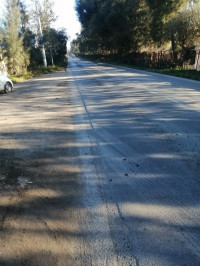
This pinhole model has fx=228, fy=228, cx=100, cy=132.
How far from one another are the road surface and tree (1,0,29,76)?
20021 mm

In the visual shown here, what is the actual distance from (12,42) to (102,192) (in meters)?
24.2

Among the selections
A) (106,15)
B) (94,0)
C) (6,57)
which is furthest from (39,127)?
(94,0)

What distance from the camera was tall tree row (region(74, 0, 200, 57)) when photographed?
22.0 metres

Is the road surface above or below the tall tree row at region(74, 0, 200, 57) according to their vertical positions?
below

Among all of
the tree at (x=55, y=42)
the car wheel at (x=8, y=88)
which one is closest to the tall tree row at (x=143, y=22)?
the tree at (x=55, y=42)

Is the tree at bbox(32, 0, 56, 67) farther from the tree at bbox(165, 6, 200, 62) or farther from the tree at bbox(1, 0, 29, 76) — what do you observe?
the tree at bbox(165, 6, 200, 62)

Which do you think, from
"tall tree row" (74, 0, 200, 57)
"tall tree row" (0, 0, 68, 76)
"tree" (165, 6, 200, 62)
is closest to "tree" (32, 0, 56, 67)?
"tall tree row" (0, 0, 68, 76)

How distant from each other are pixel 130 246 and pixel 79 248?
523 millimetres

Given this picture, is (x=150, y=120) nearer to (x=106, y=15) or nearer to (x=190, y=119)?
(x=190, y=119)

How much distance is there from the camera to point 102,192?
3240 millimetres

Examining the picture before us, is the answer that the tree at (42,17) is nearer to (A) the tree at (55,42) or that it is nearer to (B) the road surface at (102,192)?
(A) the tree at (55,42)

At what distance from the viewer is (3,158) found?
14.9ft

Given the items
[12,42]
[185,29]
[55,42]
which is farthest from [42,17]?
[185,29]

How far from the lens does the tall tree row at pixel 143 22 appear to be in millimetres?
22016
